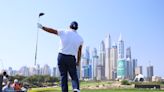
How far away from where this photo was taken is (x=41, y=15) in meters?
10.1

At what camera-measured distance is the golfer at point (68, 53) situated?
30.3ft

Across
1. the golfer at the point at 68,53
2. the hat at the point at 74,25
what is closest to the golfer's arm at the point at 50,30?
the golfer at the point at 68,53

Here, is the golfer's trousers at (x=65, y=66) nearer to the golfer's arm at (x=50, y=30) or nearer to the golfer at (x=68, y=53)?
the golfer at (x=68, y=53)

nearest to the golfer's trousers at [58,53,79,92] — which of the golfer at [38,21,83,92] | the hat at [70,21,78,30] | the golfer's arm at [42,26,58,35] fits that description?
the golfer at [38,21,83,92]

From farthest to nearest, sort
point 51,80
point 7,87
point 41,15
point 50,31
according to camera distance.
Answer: point 51,80
point 7,87
point 41,15
point 50,31

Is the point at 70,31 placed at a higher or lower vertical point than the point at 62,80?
higher

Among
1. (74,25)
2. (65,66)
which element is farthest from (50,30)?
(65,66)

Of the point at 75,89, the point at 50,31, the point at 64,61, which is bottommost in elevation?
the point at 75,89

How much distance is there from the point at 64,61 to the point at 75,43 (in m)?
0.52

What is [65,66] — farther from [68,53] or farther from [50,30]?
[50,30]

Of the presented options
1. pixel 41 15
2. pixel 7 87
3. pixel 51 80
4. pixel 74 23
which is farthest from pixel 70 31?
pixel 51 80

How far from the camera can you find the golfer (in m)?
9.23

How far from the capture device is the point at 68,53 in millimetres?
9289

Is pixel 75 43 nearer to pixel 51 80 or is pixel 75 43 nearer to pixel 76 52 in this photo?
pixel 76 52
